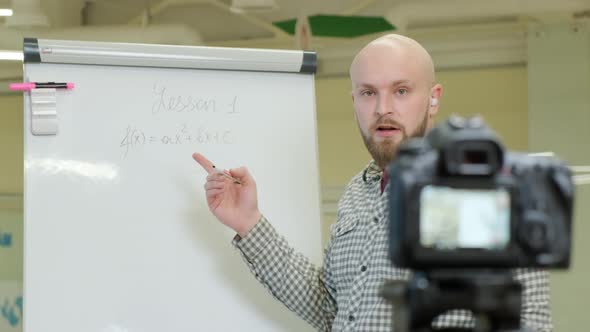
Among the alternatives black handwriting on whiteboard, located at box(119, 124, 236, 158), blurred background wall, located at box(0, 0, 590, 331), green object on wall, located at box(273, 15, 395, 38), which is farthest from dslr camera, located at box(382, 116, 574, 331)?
green object on wall, located at box(273, 15, 395, 38)

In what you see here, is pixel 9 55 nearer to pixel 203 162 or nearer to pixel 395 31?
pixel 395 31

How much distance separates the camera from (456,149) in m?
1.07

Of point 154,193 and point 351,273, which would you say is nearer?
point 351,273

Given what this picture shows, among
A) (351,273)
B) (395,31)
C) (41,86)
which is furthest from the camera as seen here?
(395,31)

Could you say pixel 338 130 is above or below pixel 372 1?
below

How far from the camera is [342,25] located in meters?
4.03

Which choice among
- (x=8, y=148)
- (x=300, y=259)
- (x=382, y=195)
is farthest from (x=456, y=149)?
(x=8, y=148)

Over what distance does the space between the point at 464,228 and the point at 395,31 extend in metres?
2.89

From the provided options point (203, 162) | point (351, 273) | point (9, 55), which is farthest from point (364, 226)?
point (9, 55)

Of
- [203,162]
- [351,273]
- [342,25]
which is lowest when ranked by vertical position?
[351,273]

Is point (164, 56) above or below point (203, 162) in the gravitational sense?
above

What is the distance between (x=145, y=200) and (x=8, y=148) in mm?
2619

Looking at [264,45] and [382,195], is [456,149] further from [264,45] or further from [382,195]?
[264,45]

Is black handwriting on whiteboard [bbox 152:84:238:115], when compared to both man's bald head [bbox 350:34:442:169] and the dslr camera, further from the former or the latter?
the dslr camera
